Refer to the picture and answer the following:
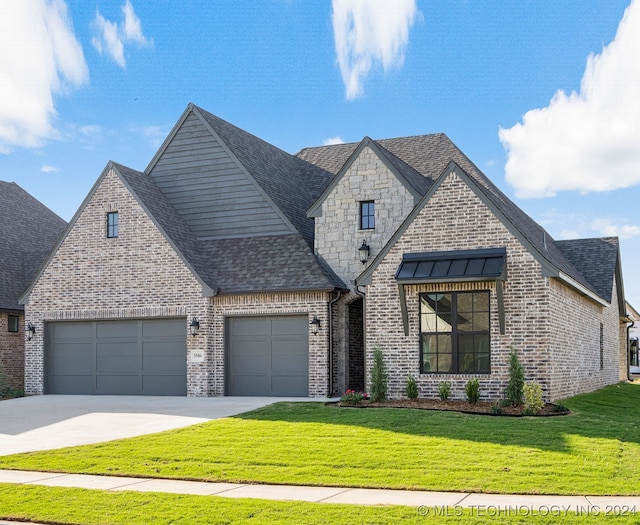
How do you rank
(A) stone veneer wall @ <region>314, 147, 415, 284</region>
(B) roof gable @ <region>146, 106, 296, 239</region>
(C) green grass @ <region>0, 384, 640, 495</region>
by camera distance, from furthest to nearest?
1. (B) roof gable @ <region>146, 106, 296, 239</region>
2. (A) stone veneer wall @ <region>314, 147, 415, 284</region>
3. (C) green grass @ <region>0, 384, 640, 495</region>

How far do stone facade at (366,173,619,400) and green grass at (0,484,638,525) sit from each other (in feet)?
33.8

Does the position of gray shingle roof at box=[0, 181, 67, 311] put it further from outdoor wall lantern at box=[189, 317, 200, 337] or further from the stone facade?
the stone facade

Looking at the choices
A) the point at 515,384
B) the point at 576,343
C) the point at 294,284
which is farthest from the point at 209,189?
the point at 515,384

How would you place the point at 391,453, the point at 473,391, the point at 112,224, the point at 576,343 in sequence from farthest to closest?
the point at 112,224 < the point at 576,343 < the point at 473,391 < the point at 391,453

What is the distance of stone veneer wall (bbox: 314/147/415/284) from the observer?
23.5m

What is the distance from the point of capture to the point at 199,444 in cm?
1445

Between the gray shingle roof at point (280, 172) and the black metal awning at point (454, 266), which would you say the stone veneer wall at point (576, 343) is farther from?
the gray shingle roof at point (280, 172)

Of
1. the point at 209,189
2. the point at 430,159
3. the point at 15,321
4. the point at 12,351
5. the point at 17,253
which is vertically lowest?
the point at 12,351

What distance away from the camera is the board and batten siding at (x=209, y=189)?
25.3 metres

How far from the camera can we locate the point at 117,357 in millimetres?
25297

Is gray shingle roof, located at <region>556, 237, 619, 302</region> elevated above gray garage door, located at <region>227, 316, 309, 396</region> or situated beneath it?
elevated above

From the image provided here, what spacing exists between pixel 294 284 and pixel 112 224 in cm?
649

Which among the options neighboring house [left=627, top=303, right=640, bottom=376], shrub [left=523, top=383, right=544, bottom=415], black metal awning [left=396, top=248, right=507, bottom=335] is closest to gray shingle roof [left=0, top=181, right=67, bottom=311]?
black metal awning [left=396, top=248, right=507, bottom=335]

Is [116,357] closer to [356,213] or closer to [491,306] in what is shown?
[356,213]
